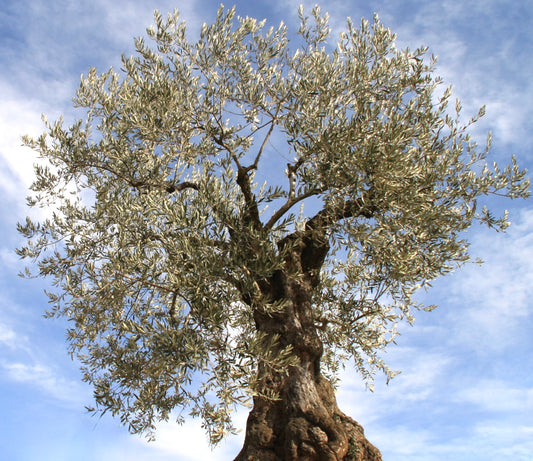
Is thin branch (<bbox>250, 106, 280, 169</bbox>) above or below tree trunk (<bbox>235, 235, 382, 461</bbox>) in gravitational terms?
above

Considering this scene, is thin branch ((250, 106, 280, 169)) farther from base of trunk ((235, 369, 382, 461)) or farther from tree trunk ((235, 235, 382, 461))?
base of trunk ((235, 369, 382, 461))

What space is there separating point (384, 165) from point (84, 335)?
8213 mm

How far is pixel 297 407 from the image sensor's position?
8664 millimetres

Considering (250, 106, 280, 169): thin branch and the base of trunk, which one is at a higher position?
(250, 106, 280, 169): thin branch

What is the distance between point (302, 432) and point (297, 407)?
0.47 m

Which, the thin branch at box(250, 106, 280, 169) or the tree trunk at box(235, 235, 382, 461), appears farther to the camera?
the thin branch at box(250, 106, 280, 169)

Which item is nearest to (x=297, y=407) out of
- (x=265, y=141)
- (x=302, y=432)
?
(x=302, y=432)

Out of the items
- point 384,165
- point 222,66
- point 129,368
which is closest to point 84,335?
point 129,368

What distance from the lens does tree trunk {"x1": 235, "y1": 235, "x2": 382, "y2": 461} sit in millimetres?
8359

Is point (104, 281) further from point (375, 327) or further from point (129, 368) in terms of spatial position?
point (375, 327)

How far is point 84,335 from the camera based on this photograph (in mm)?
11273

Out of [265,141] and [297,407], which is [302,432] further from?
[265,141]

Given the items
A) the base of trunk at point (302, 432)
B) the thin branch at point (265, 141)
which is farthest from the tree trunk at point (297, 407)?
the thin branch at point (265, 141)

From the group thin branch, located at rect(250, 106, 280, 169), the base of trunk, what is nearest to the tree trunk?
the base of trunk
